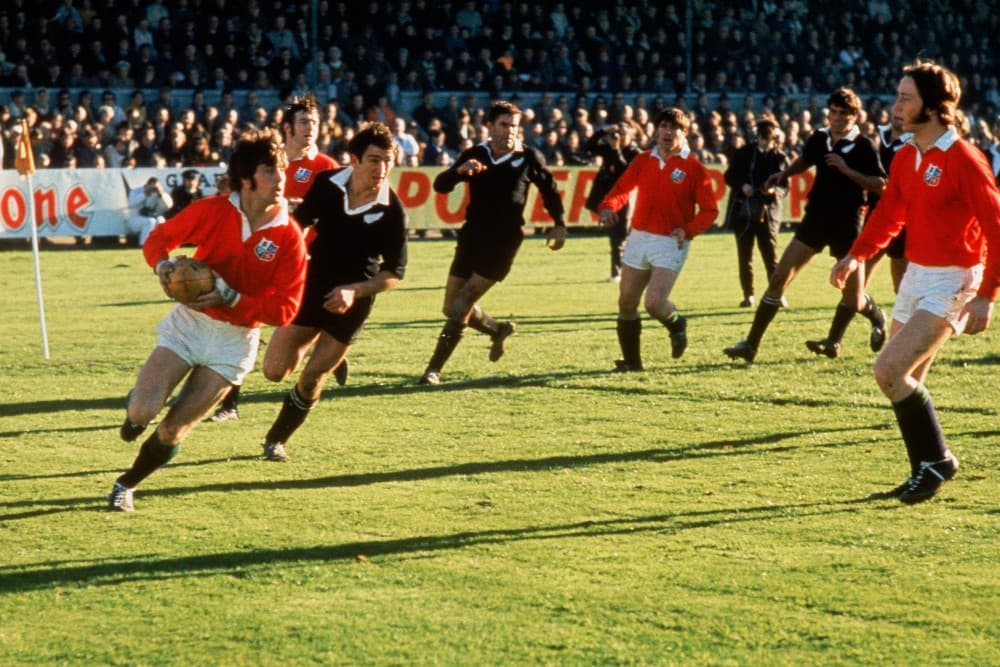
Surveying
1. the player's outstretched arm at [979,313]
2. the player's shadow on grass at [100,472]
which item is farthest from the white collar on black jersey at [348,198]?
the player's outstretched arm at [979,313]

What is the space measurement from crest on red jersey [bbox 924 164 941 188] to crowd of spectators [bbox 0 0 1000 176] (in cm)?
1231

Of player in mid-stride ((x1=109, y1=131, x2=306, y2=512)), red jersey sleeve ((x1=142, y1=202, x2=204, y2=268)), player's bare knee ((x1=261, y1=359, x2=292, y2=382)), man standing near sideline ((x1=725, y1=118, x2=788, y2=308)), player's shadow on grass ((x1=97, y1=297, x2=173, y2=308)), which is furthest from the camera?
player's shadow on grass ((x1=97, y1=297, x2=173, y2=308))

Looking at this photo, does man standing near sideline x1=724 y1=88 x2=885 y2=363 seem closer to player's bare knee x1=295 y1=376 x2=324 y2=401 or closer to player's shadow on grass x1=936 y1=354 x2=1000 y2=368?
player's shadow on grass x1=936 y1=354 x2=1000 y2=368

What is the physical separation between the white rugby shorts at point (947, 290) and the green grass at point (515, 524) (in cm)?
96

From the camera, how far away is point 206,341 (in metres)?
7.38

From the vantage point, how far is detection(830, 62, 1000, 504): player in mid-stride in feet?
24.5

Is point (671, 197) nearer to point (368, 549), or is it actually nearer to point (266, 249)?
point (266, 249)

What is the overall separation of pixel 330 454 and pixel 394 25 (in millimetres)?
22591

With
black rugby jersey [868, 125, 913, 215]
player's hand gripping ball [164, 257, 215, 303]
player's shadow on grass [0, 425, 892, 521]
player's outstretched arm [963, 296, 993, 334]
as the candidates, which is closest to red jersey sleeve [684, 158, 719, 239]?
black rugby jersey [868, 125, 913, 215]

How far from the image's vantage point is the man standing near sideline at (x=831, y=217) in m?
12.5

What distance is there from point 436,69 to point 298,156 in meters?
20.4

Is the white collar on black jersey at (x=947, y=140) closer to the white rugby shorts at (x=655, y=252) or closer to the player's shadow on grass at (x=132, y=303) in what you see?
Result: the white rugby shorts at (x=655, y=252)

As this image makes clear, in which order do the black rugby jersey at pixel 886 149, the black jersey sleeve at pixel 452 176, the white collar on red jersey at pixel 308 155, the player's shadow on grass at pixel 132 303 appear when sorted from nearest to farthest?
the white collar on red jersey at pixel 308 155, the black jersey sleeve at pixel 452 176, the black rugby jersey at pixel 886 149, the player's shadow on grass at pixel 132 303

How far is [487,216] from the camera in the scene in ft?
38.8
